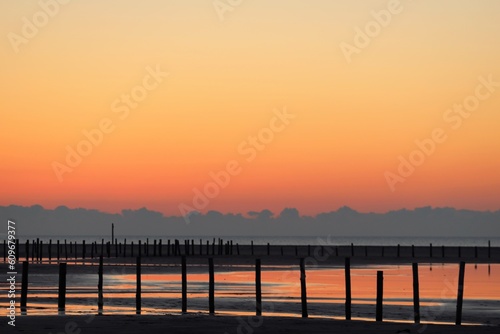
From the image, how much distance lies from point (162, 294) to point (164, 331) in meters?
16.4

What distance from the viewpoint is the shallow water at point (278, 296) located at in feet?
106

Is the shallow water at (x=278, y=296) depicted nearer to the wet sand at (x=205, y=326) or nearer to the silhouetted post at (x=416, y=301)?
the silhouetted post at (x=416, y=301)

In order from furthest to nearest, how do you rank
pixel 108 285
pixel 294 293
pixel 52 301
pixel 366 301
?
pixel 108 285
pixel 294 293
pixel 366 301
pixel 52 301

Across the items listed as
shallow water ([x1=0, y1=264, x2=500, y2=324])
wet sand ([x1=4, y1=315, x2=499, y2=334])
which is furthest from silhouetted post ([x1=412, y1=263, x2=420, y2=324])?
wet sand ([x1=4, y1=315, x2=499, y2=334])

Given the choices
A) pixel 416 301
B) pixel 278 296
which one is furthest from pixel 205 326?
pixel 278 296

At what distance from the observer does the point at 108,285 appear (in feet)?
151

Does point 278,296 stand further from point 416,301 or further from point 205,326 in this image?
point 205,326

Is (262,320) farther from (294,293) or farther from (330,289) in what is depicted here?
(330,289)

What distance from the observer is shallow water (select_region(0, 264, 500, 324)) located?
3225 centimetres

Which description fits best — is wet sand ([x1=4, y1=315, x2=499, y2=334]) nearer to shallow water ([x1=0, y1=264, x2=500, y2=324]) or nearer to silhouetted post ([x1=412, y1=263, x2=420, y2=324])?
silhouetted post ([x1=412, y1=263, x2=420, y2=324])

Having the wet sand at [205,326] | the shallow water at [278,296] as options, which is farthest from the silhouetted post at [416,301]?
the wet sand at [205,326]


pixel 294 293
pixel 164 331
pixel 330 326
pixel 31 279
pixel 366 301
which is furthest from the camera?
pixel 31 279

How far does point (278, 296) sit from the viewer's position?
4019cm

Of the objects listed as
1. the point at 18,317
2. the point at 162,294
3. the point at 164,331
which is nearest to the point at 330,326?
the point at 164,331
